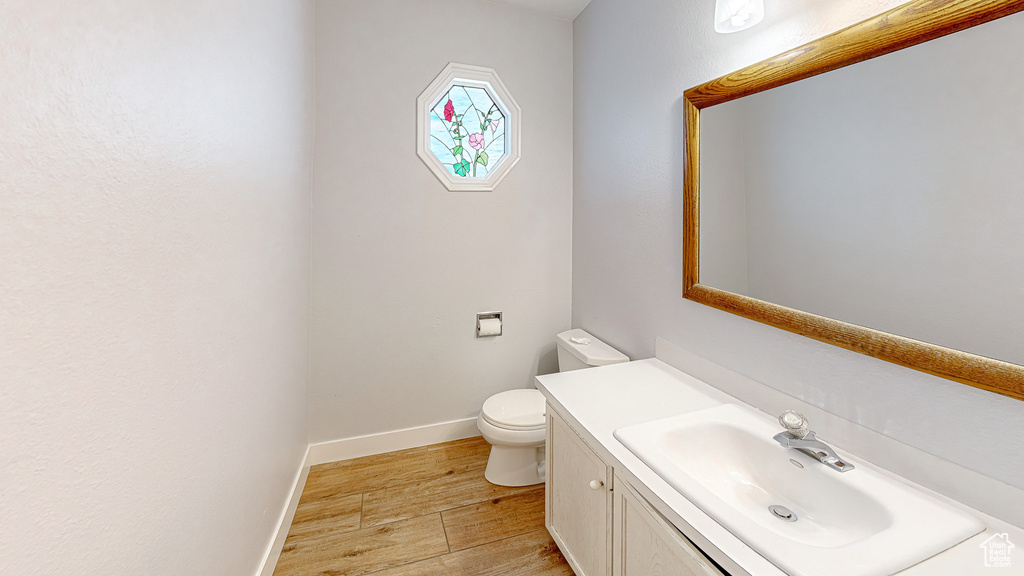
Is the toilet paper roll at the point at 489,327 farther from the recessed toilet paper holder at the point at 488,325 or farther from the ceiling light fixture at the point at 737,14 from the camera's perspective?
the ceiling light fixture at the point at 737,14

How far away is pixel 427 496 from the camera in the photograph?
192cm

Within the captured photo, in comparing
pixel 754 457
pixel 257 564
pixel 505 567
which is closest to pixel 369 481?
pixel 257 564

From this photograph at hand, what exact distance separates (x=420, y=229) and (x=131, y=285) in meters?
1.59

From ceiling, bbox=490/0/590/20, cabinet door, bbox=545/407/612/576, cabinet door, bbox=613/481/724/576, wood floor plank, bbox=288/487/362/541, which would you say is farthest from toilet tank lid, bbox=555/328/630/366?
ceiling, bbox=490/0/590/20

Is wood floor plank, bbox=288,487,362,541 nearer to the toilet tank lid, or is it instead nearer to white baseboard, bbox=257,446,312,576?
white baseboard, bbox=257,446,312,576

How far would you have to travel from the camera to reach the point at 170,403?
0.79 m

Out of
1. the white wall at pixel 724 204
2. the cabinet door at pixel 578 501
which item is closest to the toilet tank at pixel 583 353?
the cabinet door at pixel 578 501

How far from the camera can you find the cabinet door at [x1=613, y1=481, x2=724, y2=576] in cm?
84

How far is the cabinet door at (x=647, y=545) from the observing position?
843 millimetres

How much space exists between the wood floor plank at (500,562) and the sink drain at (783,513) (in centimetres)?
81

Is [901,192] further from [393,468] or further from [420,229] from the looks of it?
[393,468]

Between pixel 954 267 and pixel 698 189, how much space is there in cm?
74

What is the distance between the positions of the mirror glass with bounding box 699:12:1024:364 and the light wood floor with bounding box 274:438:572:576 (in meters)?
1.31

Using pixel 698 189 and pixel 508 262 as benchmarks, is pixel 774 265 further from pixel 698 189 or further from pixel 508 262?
pixel 508 262
